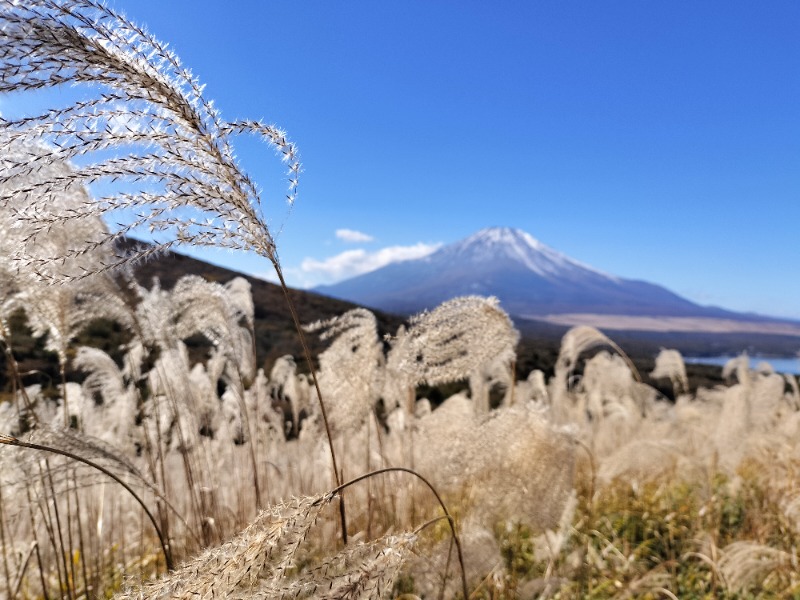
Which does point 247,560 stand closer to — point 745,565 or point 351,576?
point 351,576

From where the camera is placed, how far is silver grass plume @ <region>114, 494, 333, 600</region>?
95 centimetres

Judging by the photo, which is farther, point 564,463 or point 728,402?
point 728,402

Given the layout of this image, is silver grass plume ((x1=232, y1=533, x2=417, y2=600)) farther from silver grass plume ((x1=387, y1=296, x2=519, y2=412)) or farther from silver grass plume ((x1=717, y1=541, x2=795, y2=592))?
silver grass plume ((x1=717, y1=541, x2=795, y2=592))

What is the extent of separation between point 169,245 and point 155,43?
1.47ft

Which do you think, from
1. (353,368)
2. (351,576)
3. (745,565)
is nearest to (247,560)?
(351,576)

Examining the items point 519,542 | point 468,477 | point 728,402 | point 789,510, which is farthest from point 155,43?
point 728,402

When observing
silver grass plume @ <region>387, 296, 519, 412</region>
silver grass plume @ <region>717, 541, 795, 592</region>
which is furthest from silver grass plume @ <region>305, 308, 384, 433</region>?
silver grass plume @ <region>717, 541, 795, 592</region>

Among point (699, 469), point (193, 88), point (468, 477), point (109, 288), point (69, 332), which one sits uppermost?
point (193, 88)

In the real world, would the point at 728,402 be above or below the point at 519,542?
above

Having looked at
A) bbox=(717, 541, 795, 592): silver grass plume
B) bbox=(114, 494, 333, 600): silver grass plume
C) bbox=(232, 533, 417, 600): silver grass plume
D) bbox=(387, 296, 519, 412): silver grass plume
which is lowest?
bbox=(717, 541, 795, 592): silver grass plume

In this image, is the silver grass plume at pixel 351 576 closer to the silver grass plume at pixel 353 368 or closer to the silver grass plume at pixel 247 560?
the silver grass plume at pixel 247 560

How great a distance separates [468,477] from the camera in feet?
8.95

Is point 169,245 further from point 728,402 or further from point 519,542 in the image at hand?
point 728,402

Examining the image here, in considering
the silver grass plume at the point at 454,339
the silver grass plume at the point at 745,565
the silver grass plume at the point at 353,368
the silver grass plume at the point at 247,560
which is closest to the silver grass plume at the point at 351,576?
the silver grass plume at the point at 247,560
